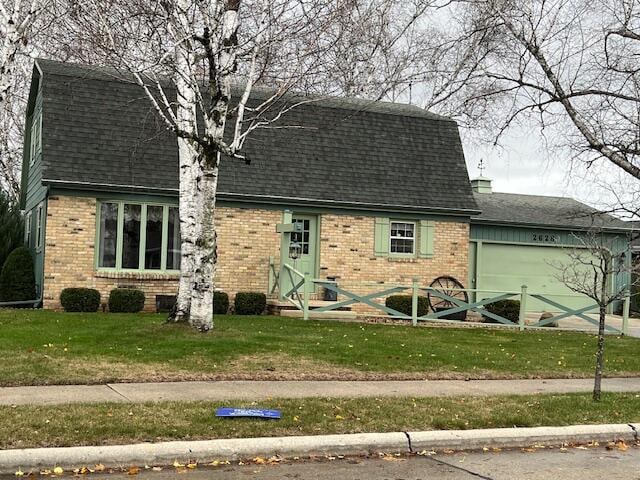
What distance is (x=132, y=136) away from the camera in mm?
19891

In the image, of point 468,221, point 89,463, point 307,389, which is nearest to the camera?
point 89,463

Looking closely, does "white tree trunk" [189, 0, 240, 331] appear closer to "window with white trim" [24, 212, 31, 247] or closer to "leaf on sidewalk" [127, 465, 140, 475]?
"leaf on sidewalk" [127, 465, 140, 475]

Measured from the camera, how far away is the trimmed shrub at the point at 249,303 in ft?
64.0

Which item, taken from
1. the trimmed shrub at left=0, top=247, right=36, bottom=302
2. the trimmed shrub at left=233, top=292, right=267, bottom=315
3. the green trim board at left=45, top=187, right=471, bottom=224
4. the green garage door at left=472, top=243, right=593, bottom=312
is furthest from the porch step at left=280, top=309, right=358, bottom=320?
the green garage door at left=472, top=243, right=593, bottom=312

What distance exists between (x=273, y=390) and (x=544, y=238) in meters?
17.6

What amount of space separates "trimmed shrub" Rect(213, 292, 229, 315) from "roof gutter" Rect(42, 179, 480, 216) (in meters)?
2.45

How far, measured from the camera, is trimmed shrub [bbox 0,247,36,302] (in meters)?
19.2

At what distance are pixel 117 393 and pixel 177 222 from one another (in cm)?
1082

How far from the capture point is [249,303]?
19.5 meters

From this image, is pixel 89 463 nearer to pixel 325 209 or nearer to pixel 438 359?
pixel 438 359

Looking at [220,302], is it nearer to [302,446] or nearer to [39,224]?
[39,224]

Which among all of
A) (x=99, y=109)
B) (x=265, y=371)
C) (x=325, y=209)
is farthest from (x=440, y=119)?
(x=265, y=371)

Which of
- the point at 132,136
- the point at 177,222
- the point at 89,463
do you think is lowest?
the point at 89,463

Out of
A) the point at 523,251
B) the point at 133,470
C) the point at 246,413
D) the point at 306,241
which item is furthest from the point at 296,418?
the point at 523,251
